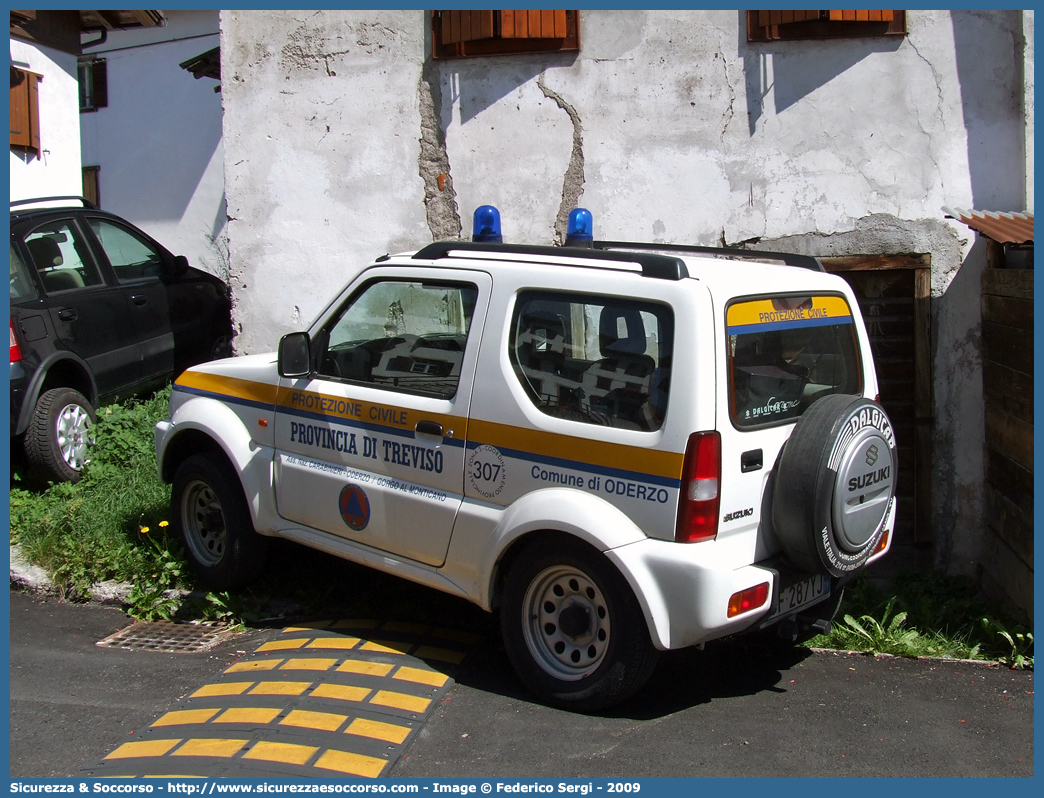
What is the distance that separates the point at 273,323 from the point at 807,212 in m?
4.04

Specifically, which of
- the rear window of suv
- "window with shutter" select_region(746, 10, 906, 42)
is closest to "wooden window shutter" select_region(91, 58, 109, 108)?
"window with shutter" select_region(746, 10, 906, 42)

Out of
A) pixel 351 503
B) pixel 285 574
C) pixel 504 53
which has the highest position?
pixel 504 53

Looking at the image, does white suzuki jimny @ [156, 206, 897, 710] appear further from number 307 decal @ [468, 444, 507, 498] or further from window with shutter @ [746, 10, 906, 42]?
window with shutter @ [746, 10, 906, 42]

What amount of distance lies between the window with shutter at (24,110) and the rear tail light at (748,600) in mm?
11397

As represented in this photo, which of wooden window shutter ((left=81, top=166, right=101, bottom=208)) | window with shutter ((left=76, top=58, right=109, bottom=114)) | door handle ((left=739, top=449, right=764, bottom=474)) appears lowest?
door handle ((left=739, top=449, right=764, bottom=474))

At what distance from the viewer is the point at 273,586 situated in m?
5.43

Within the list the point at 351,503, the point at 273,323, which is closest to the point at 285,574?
the point at 351,503

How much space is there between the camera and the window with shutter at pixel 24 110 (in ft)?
38.8

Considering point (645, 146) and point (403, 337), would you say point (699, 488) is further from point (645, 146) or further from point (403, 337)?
point (645, 146)

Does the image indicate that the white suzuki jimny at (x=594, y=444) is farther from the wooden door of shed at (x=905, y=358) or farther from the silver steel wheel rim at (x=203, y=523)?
the wooden door of shed at (x=905, y=358)

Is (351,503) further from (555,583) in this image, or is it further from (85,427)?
(85,427)

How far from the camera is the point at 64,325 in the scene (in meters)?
6.99

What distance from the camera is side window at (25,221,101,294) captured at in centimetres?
701

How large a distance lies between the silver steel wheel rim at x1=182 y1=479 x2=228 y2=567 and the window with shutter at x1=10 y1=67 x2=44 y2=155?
856 centimetres
